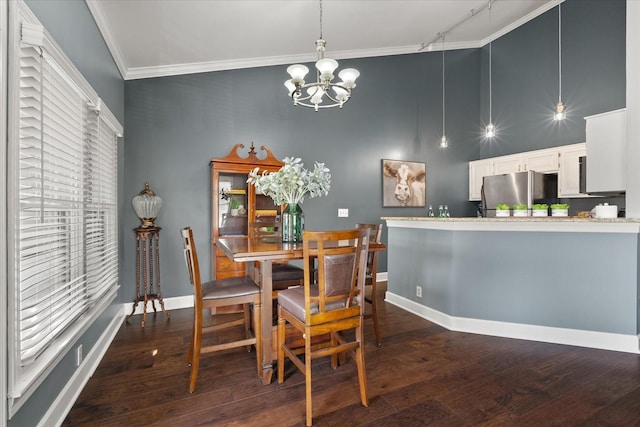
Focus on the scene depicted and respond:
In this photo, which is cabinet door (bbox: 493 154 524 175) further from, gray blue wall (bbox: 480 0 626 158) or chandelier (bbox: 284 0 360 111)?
chandelier (bbox: 284 0 360 111)

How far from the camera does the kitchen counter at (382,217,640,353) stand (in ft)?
8.22

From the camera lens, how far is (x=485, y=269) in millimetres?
2912

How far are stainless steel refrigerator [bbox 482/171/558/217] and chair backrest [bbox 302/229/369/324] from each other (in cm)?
378

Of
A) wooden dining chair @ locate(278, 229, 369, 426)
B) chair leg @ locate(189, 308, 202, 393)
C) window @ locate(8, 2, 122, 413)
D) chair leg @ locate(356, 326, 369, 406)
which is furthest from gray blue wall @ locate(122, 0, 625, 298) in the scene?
chair leg @ locate(356, 326, 369, 406)

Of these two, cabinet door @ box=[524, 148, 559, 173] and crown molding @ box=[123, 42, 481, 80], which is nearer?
crown molding @ box=[123, 42, 481, 80]

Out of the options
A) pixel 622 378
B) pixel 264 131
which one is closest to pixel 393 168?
pixel 264 131

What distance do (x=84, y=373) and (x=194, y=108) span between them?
289 centimetres

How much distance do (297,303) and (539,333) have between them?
2297mm

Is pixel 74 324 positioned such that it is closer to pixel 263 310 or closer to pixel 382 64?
pixel 263 310

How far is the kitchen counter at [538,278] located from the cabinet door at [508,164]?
2615 millimetres

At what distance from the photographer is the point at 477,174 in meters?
5.58

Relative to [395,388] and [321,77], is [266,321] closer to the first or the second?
[395,388]

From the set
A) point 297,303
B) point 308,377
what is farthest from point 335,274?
point 308,377

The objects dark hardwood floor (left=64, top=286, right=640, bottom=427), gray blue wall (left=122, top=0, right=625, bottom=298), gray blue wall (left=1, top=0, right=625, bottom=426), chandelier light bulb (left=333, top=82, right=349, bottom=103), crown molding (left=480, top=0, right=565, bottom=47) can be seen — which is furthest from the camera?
crown molding (left=480, top=0, right=565, bottom=47)
